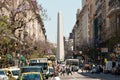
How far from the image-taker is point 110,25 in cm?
12475

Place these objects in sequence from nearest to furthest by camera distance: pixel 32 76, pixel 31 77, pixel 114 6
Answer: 1. pixel 31 77
2. pixel 32 76
3. pixel 114 6

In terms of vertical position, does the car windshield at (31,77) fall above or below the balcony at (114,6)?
below

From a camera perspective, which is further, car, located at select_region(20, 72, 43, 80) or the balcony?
the balcony

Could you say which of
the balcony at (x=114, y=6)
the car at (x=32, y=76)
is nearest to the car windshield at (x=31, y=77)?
the car at (x=32, y=76)

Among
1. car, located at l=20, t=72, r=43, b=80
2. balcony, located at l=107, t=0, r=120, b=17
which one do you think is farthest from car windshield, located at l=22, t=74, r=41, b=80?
balcony, located at l=107, t=0, r=120, b=17

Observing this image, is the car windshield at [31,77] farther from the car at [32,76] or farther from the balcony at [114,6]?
the balcony at [114,6]

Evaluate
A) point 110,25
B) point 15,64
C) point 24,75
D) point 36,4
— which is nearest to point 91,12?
point 110,25

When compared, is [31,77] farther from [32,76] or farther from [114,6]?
[114,6]

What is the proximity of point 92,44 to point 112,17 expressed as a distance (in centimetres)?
3821

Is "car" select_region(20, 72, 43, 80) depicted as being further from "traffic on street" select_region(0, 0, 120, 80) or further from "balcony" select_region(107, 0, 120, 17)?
"balcony" select_region(107, 0, 120, 17)

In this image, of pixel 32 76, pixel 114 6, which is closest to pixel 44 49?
pixel 114 6

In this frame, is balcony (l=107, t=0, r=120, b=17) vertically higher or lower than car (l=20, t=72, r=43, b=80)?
higher

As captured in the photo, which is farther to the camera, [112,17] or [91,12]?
[91,12]

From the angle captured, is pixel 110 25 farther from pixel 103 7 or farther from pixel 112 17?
pixel 103 7
